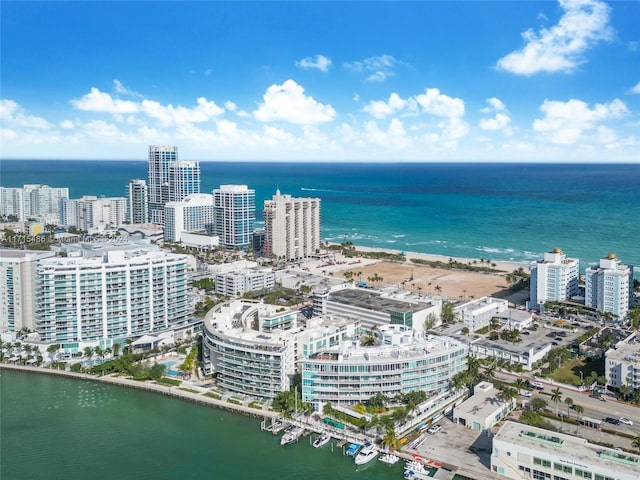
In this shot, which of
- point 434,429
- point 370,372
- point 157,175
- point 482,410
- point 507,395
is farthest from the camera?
point 157,175

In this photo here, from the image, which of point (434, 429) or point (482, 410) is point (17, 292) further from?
point (482, 410)

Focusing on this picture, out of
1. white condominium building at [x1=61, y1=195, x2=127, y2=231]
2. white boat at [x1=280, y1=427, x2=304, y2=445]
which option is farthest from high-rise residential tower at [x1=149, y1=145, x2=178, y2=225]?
white boat at [x1=280, y1=427, x2=304, y2=445]

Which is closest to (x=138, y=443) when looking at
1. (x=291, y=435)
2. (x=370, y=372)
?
(x=291, y=435)

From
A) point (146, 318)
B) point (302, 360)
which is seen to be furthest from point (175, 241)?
point (302, 360)

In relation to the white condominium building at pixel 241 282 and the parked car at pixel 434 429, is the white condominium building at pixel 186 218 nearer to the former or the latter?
the white condominium building at pixel 241 282

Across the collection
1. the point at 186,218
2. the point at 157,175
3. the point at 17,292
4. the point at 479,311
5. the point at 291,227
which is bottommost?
the point at 479,311

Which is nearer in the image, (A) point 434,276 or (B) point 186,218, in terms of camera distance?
(A) point 434,276
